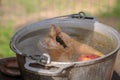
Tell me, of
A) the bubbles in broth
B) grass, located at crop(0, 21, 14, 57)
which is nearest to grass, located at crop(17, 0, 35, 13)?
grass, located at crop(0, 21, 14, 57)

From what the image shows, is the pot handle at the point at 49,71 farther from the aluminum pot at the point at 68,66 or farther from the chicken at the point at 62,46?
the chicken at the point at 62,46

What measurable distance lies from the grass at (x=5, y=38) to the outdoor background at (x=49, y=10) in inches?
1.2

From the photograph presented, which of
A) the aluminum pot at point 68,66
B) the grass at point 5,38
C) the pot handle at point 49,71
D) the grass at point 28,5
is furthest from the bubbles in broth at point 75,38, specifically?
the grass at point 28,5

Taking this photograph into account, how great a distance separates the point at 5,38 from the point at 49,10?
975mm

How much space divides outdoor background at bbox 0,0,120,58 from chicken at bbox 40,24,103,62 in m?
2.33

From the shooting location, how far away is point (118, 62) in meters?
2.89

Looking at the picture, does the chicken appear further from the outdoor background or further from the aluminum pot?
the outdoor background

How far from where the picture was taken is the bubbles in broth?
1.98 m

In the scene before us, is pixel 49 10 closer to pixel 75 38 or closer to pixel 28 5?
pixel 28 5

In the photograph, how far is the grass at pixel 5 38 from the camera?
12.0ft

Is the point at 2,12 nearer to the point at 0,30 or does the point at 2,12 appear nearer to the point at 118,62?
→ the point at 0,30

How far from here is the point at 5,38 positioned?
3.99 m

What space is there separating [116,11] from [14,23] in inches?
59.4

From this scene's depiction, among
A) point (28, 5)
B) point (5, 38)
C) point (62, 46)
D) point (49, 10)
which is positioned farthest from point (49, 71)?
point (28, 5)
